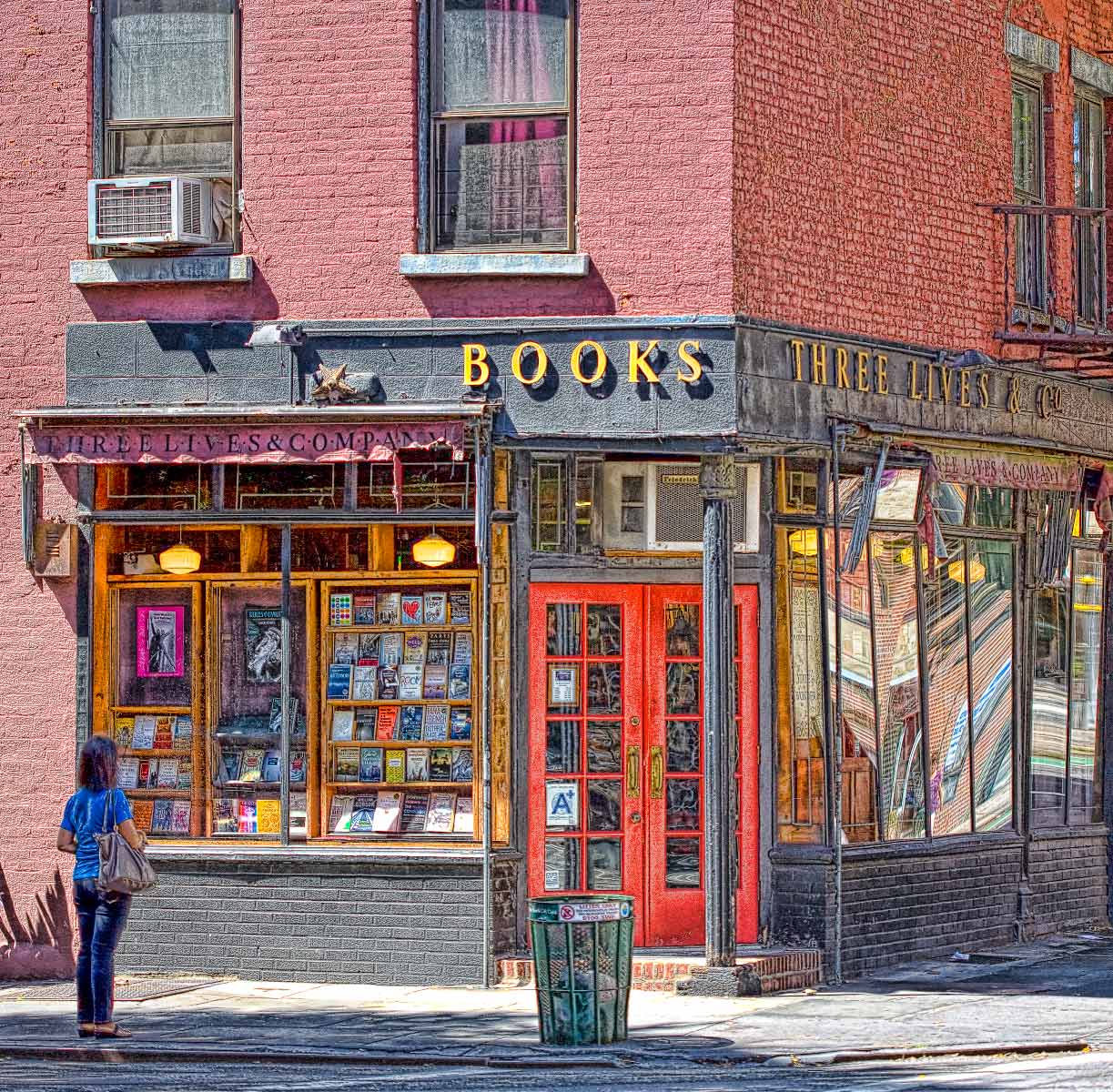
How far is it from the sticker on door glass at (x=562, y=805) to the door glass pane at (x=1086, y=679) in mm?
Answer: 5449

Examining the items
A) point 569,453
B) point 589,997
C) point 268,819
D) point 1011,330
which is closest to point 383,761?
point 268,819

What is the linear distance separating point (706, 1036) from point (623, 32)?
266 inches

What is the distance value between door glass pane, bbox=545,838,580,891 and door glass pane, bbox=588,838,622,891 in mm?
98

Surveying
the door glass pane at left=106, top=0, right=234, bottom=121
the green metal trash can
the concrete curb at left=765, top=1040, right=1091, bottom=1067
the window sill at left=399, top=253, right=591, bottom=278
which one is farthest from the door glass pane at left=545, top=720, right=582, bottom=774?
the door glass pane at left=106, top=0, right=234, bottom=121

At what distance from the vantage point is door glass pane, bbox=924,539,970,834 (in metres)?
18.5

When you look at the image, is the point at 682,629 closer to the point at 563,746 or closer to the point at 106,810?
the point at 563,746

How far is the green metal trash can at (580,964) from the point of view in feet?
44.8

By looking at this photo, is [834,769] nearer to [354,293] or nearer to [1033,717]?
[1033,717]

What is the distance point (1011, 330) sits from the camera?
1912cm

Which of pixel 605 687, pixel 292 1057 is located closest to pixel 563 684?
pixel 605 687

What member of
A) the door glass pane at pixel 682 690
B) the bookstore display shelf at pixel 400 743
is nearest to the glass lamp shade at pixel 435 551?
the bookstore display shelf at pixel 400 743

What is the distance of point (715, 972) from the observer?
Answer: 1596 cm

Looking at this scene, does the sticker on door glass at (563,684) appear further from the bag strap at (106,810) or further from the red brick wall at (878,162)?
Answer: the bag strap at (106,810)

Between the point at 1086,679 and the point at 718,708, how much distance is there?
5815 mm
